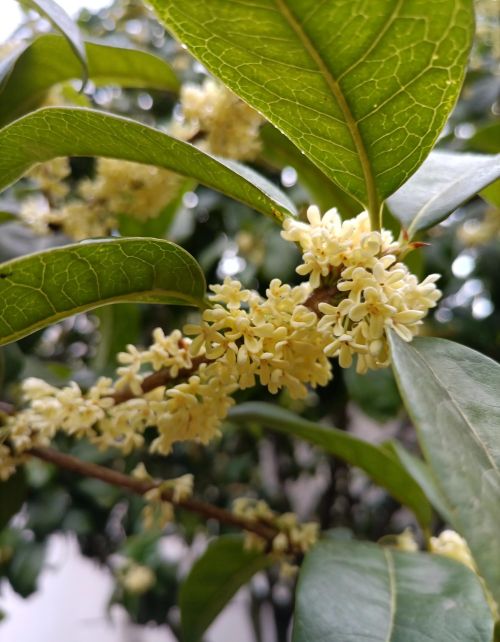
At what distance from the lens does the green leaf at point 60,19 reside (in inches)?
22.5

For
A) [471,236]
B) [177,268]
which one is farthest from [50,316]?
[471,236]

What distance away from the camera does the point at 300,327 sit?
48 centimetres

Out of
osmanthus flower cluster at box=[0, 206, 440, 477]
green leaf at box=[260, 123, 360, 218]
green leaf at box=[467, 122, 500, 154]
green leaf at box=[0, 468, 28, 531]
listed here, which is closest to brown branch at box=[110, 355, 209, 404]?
osmanthus flower cluster at box=[0, 206, 440, 477]

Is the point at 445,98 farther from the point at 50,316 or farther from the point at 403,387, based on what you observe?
the point at 50,316

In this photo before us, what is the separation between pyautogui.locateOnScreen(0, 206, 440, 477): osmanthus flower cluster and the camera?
18.7 inches

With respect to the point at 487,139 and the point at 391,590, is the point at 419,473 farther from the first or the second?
the point at 487,139

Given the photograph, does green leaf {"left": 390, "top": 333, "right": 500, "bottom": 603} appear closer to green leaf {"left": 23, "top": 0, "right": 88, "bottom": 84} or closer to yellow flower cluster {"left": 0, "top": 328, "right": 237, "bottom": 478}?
yellow flower cluster {"left": 0, "top": 328, "right": 237, "bottom": 478}

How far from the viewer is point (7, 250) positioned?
934mm

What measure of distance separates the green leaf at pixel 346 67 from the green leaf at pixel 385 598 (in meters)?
0.35

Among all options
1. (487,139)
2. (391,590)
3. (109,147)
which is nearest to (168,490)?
(391,590)

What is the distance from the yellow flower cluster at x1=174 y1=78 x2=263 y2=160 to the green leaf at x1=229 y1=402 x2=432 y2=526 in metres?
0.37

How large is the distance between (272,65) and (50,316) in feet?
0.77

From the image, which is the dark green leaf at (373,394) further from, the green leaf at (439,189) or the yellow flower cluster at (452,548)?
the green leaf at (439,189)

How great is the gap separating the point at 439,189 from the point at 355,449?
0.37 metres
